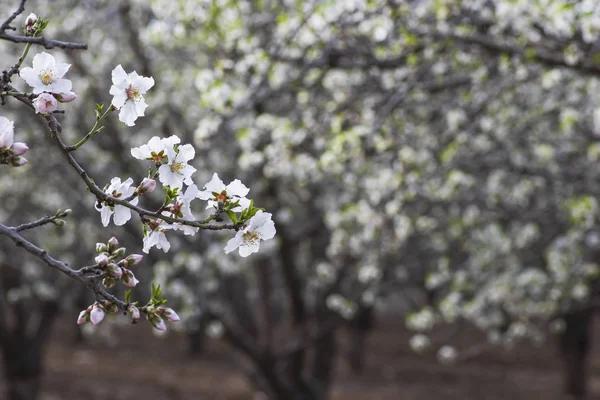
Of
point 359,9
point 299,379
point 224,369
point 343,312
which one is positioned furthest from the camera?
point 224,369

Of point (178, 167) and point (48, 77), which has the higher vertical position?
point (48, 77)

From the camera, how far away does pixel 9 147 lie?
1856 millimetres

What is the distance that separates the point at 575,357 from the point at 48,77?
16.7 m

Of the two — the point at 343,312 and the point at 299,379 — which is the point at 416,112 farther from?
the point at 299,379

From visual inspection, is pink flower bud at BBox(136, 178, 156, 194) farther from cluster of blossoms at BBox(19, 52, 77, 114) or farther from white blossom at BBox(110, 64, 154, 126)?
cluster of blossoms at BBox(19, 52, 77, 114)

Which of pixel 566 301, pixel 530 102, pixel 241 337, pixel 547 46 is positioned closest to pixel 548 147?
pixel 530 102

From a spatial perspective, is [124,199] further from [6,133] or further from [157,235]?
[6,133]

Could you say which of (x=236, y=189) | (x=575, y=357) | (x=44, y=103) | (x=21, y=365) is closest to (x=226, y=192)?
(x=236, y=189)

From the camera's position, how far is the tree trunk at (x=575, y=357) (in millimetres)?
16188

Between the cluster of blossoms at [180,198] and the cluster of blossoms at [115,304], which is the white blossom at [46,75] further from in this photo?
the cluster of blossoms at [115,304]

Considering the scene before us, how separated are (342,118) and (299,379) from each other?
15.8 ft

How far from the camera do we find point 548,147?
7.48 m

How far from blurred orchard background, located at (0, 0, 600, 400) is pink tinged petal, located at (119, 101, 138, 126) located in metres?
2.73

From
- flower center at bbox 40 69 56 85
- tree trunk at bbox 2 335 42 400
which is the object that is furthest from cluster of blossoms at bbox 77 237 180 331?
tree trunk at bbox 2 335 42 400
